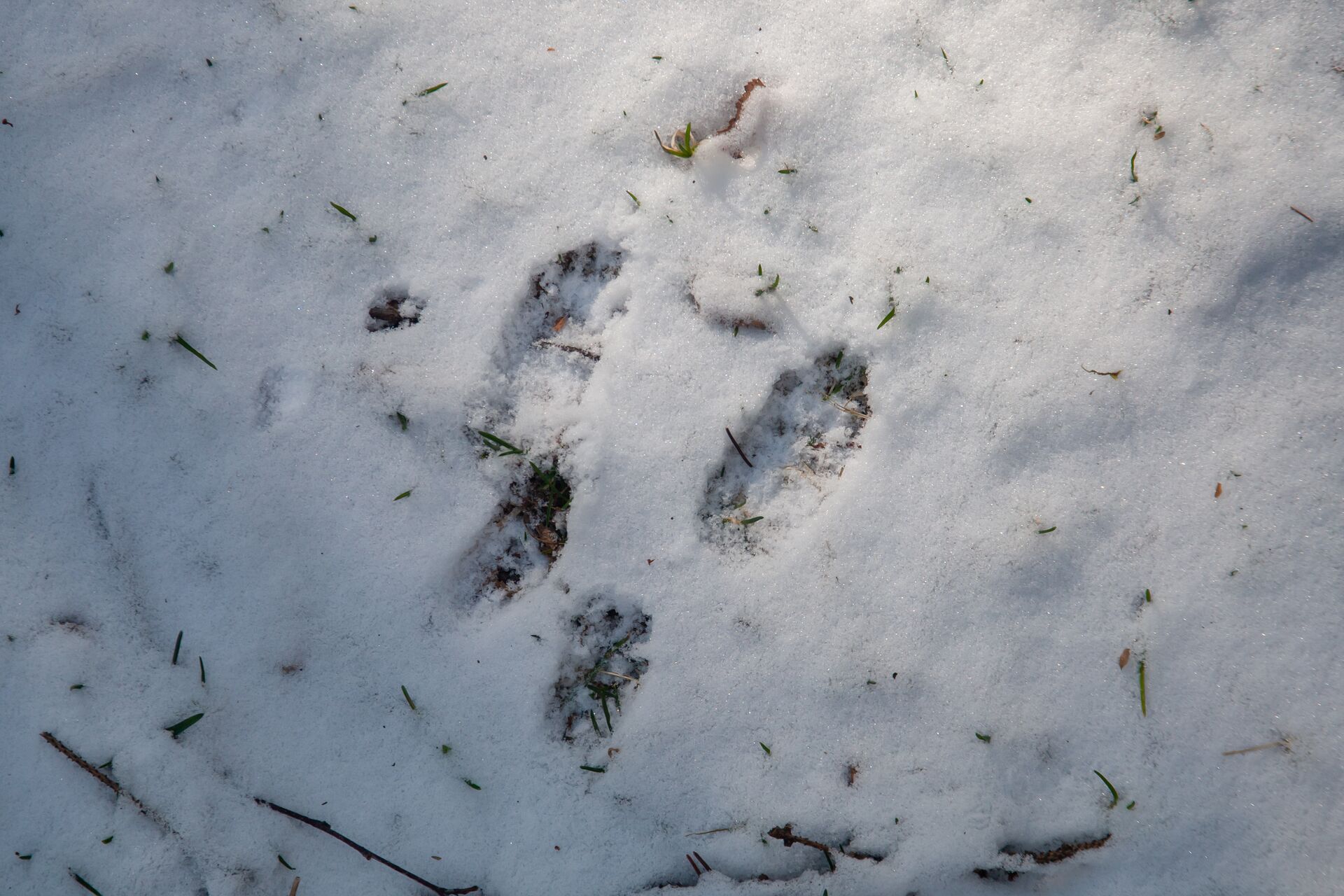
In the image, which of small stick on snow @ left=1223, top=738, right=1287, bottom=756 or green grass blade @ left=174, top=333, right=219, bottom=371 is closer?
green grass blade @ left=174, top=333, right=219, bottom=371

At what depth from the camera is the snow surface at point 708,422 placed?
2.30 meters

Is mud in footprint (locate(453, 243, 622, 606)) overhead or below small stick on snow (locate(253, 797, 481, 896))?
overhead

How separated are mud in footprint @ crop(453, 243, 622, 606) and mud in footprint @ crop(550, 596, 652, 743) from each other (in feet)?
0.82

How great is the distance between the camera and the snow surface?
2.30m

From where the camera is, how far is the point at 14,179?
2.31 meters

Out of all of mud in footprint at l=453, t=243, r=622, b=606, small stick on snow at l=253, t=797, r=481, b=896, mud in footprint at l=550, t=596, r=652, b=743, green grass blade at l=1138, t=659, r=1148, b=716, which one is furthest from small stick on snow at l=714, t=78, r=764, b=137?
small stick on snow at l=253, t=797, r=481, b=896

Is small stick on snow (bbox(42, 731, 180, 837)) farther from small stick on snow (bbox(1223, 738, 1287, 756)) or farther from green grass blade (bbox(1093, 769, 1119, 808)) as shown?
small stick on snow (bbox(1223, 738, 1287, 756))

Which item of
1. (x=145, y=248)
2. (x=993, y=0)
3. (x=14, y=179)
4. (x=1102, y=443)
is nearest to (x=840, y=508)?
(x=1102, y=443)

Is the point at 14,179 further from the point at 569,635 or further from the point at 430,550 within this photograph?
the point at 569,635

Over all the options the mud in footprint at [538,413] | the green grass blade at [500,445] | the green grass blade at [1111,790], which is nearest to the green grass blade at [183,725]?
the mud in footprint at [538,413]

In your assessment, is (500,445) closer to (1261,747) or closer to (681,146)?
(681,146)

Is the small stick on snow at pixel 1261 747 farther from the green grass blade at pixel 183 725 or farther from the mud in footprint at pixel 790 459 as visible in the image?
the green grass blade at pixel 183 725

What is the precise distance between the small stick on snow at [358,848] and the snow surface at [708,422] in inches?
1.3

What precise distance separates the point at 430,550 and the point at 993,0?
274 cm
